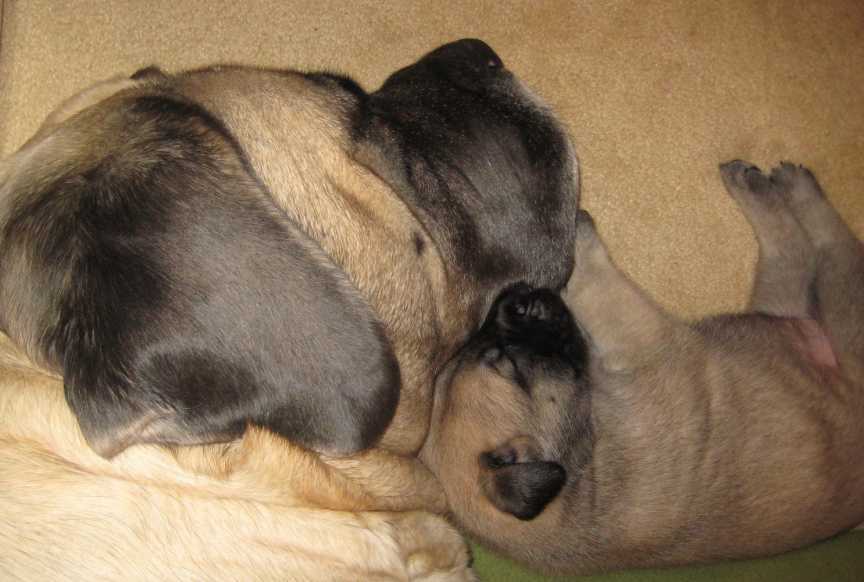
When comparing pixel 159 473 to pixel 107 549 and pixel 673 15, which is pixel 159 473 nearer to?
pixel 107 549

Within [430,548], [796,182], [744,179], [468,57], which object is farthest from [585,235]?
[430,548]

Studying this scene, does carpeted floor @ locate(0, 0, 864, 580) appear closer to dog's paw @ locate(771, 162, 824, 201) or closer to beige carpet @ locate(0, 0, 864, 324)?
beige carpet @ locate(0, 0, 864, 324)

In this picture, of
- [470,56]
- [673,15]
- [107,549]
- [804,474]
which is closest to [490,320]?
[470,56]

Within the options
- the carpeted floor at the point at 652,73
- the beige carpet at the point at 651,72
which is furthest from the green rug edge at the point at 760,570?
the beige carpet at the point at 651,72

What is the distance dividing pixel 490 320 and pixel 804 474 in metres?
1.11

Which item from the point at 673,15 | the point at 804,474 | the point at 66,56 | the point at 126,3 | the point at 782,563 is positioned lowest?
the point at 782,563

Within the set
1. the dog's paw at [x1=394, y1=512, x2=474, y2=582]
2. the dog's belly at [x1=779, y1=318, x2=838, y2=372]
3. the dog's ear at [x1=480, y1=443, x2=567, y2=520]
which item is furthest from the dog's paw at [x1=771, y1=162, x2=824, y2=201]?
the dog's paw at [x1=394, y1=512, x2=474, y2=582]

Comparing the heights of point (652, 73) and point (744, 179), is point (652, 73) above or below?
above

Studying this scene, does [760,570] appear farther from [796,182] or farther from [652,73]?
[652,73]

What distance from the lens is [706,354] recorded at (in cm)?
251

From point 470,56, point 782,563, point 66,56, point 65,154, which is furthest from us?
point 782,563

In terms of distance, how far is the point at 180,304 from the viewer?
113cm

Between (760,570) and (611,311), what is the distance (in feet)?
3.64

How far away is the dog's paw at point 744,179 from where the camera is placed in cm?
270
